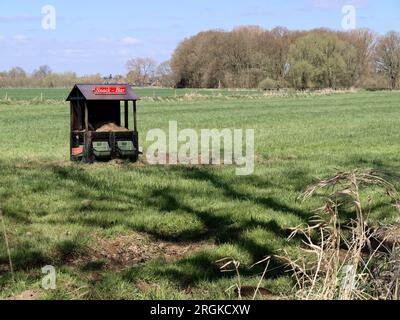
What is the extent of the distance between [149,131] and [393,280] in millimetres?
19444

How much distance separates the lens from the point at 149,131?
22750 mm

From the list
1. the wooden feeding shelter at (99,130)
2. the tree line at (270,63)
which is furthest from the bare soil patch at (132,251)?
the tree line at (270,63)

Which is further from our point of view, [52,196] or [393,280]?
[52,196]

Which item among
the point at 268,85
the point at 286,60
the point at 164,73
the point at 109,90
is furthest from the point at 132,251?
the point at 164,73

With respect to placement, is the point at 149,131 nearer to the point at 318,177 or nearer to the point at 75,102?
the point at 75,102

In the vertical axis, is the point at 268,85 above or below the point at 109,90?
above

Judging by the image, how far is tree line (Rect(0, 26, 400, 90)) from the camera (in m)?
108

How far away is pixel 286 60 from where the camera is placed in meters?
117

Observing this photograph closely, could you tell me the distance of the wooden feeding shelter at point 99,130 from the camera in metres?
11.9

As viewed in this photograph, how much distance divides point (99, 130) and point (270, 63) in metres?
110

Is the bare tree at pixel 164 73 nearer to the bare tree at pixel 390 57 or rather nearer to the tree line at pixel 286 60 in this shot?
the tree line at pixel 286 60
